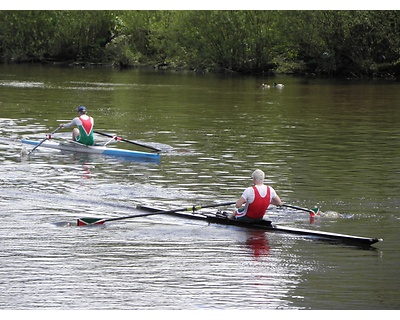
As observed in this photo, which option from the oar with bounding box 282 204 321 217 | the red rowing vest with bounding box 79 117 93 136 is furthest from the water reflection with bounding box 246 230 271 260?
the red rowing vest with bounding box 79 117 93 136

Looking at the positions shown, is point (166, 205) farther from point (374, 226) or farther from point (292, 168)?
point (292, 168)

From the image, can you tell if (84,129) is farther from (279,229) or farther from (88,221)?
(279,229)

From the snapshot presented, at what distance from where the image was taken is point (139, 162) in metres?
26.8

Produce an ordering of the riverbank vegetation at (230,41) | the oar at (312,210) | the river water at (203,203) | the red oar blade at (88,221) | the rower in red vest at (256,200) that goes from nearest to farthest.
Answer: the river water at (203,203) < the rower in red vest at (256,200) < the red oar blade at (88,221) < the oar at (312,210) < the riverbank vegetation at (230,41)

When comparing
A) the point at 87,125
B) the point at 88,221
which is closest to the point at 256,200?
the point at 88,221

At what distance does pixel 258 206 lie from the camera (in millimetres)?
16859

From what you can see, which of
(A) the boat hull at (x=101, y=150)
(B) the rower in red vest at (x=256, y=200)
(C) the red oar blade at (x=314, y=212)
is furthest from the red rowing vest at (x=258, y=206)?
(A) the boat hull at (x=101, y=150)

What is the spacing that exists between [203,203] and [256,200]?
374 centimetres

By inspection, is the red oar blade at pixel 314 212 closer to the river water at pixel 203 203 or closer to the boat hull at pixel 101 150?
the river water at pixel 203 203

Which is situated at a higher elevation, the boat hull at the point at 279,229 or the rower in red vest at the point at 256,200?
the rower in red vest at the point at 256,200

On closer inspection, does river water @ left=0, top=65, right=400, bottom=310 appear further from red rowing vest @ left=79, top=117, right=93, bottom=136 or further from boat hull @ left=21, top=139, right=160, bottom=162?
red rowing vest @ left=79, top=117, right=93, bottom=136

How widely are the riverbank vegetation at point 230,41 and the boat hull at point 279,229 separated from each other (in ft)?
177

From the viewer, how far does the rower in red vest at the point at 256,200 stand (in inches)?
651

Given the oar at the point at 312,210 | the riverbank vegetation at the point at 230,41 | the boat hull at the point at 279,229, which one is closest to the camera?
the boat hull at the point at 279,229
